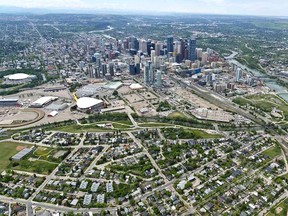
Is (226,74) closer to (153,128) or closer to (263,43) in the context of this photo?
(153,128)

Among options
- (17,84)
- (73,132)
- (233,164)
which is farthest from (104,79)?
(233,164)

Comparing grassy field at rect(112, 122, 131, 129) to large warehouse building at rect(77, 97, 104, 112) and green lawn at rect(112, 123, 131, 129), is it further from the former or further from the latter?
large warehouse building at rect(77, 97, 104, 112)

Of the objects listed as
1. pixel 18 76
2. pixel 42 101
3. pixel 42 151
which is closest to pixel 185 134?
pixel 42 151

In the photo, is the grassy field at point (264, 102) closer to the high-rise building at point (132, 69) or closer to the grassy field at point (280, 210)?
the grassy field at point (280, 210)

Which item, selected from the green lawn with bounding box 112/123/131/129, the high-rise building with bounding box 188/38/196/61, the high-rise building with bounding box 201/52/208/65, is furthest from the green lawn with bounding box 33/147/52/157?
the high-rise building with bounding box 201/52/208/65

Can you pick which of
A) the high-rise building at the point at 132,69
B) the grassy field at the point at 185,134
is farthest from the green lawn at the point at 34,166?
the high-rise building at the point at 132,69

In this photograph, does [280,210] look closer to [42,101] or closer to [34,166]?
[34,166]
